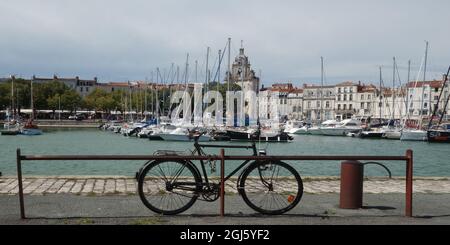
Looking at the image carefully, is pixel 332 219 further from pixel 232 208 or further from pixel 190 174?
pixel 190 174

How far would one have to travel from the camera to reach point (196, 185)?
7957mm

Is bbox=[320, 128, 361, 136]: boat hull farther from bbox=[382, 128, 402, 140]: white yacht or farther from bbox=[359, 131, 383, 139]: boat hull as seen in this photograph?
bbox=[382, 128, 402, 140]: white yacht

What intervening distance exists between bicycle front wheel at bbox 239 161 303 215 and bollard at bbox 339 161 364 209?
2.73 ft

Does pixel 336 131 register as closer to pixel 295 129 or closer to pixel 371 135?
pixel 295 129

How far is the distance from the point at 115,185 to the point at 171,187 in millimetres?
3867

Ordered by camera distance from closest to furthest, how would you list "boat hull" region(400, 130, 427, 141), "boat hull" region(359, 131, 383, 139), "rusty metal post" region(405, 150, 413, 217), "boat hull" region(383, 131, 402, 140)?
1. "rusty metal post" region(405, 150, 413, 217)
2. "boat hull" region(400, 130, 427, 141)
3. "boat hull" region(383, 131, 402, 140)
4. "boat hull" region(359, 131, 383, 139)

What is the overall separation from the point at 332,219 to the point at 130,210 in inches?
122

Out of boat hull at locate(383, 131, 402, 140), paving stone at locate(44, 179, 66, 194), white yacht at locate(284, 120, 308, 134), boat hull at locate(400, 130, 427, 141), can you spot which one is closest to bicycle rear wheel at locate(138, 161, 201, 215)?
paving stone at locate(44, 179, 66, 194)

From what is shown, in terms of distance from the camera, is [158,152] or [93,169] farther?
[93,169]

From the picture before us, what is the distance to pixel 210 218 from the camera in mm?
7707

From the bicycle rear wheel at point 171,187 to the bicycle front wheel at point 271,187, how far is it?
2.49ft

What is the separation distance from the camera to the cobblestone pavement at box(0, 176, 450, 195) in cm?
1052

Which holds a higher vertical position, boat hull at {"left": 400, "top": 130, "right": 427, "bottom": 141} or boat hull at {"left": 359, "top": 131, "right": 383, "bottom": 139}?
boat hull at {"left": 400, "top": 130, "right": 427, "bottom": 141}
